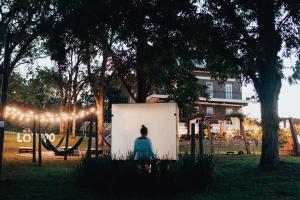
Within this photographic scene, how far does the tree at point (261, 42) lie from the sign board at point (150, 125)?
269 cm

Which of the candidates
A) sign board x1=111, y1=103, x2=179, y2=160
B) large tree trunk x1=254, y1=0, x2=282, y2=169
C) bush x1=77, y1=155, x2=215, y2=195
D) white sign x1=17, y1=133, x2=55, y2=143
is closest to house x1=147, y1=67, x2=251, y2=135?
white sign x1=17, y1=133, x2=55, y2=143

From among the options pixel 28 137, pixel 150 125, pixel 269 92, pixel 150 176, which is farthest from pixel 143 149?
pixel 28 137

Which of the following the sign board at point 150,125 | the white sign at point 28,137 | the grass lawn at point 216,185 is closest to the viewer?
the grass lawn at point 216,185

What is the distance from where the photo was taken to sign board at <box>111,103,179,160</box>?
14.4 m

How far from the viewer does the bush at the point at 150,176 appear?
9.20 meters

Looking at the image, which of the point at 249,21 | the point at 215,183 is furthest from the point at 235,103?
the point at 215,183

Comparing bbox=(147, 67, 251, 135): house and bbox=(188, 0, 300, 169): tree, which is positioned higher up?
bbox=(147, 67, 251, 135): house

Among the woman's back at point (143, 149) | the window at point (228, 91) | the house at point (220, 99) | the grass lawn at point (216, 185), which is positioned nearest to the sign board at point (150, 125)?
the grass lawn at point (216, 185)

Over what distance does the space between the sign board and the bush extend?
4521 mm

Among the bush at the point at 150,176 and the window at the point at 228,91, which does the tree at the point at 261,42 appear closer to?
the bush at the point at 150,176

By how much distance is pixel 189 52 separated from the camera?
13555 millimetres

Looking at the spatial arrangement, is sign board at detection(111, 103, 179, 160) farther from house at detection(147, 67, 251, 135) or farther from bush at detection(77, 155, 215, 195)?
house at detection(147, 67, 251, 135)

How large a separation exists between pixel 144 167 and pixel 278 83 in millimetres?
7528

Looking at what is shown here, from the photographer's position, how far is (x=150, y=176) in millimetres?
9234
